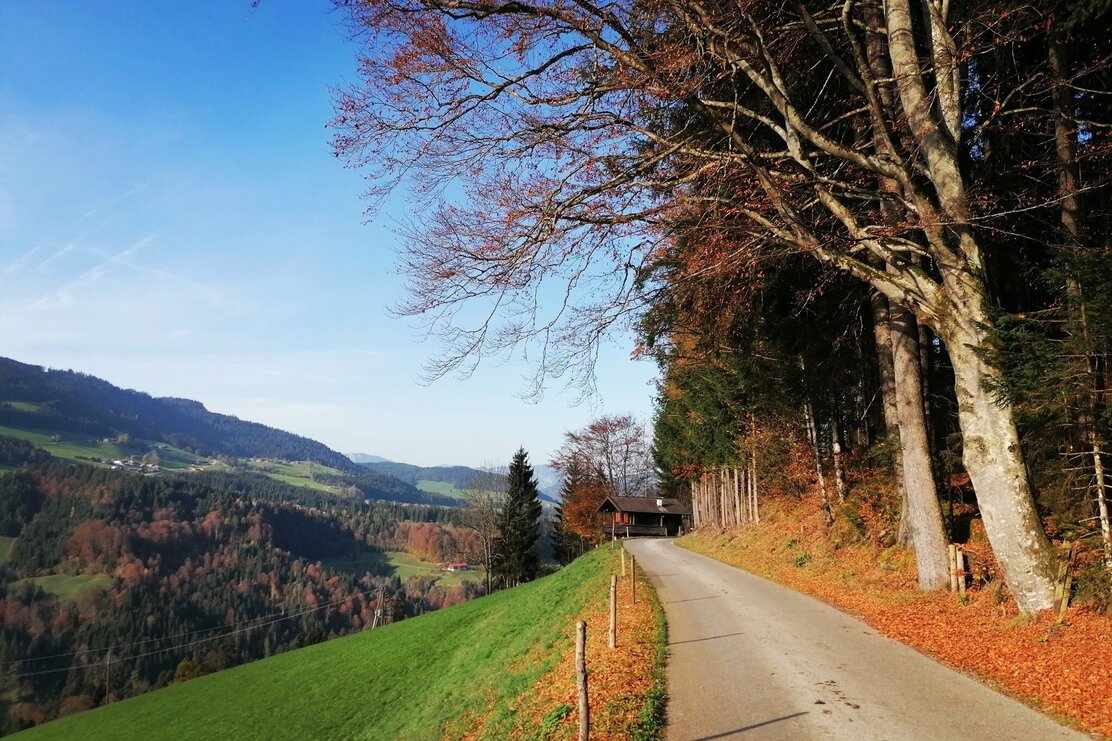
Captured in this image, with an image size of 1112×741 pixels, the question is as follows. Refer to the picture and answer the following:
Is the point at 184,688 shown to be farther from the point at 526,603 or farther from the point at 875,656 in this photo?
the point at 875,656

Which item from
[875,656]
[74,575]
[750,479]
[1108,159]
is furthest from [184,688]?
[74,575]

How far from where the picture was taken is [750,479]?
30.1 metres

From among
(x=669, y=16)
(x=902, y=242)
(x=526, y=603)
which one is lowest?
(x=526, y=603)

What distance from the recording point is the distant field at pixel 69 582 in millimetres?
123938

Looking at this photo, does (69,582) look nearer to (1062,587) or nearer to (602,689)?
(602,689)

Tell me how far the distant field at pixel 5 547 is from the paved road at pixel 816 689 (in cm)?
18470

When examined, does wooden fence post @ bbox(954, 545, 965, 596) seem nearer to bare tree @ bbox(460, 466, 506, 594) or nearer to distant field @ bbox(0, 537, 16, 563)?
bare tree @ bbox(460, 466, 506, 594)

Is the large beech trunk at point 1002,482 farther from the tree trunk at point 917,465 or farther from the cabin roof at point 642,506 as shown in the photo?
the cabin roof at point 642,506

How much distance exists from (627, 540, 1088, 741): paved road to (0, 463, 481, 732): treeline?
196 feet

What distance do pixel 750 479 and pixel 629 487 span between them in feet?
122

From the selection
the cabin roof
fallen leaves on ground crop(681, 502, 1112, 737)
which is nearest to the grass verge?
fallen leaves on ground crop(681, 502, 1112, 737)

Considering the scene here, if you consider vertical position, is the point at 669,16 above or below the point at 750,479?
above

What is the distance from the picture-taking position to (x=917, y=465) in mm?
11211

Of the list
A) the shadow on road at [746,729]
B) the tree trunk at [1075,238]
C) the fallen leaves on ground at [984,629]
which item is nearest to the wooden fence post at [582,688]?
the shadow on road at [746,729]
